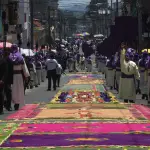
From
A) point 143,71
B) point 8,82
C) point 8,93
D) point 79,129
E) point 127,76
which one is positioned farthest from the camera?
point 143,71

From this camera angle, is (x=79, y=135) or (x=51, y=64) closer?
(x=79, y=135)

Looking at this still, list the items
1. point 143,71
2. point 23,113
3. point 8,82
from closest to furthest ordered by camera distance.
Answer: point 23,113 → point 8,82 → point 143,71

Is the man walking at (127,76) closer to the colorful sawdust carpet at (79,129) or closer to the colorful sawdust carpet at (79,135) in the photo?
the colorful sawdust carpet at (79,129)

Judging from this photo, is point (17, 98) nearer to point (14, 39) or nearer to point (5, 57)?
point (5, 57)

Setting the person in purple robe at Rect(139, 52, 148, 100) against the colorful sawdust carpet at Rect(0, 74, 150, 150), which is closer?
the colorful sawdust carpet at Rect(0, 74, 150, 150)

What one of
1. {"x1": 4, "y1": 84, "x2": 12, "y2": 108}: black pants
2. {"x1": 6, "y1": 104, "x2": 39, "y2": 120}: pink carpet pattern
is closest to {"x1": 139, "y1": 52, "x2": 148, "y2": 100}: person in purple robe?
{"x1": 6, "y1": 104, "x2": 39, "y2": 120}: pink carpet pattern

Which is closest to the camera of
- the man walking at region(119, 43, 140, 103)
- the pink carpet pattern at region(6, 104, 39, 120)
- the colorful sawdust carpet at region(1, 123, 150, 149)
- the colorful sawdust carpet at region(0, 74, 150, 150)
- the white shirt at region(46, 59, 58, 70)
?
the colorful sawdust carpet at region(0, 74, 150, 150)

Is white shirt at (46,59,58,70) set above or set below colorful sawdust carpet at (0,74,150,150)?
above

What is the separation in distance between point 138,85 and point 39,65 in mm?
13155

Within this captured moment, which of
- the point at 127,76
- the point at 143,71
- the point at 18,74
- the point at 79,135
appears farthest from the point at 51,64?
the point at 79,135

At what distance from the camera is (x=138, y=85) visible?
88.2 ft

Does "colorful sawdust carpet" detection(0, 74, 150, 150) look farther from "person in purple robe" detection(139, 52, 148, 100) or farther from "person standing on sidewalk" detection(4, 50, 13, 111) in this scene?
"person in purple robe" detection(139, 52, 148, 100)

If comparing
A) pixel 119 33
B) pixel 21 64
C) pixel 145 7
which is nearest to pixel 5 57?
pixel 21 64

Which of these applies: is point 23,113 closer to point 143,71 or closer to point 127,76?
point 127,76
